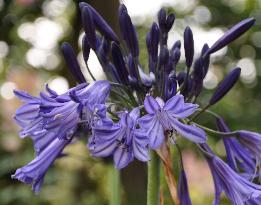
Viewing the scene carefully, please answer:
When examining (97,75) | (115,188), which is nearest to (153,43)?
(115,188)

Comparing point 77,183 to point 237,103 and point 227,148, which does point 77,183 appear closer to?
point 237,103

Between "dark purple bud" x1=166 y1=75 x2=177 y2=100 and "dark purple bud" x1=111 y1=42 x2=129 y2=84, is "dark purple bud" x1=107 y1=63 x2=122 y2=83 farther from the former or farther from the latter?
"dark purple bud" x1=166 y1=75 x2=177 y2=100

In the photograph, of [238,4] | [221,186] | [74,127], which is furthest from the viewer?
[238,4]

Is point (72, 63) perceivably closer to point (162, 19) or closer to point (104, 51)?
point (104, 51)

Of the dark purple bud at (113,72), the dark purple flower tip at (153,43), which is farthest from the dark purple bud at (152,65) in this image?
the dark purple bud at (113,72)

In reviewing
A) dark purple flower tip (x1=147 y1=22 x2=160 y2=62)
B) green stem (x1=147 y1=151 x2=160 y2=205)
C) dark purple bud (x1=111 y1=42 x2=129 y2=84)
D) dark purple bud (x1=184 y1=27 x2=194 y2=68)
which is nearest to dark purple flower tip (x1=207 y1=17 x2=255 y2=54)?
dark purple bud (x1=184 y1=27 x2=194 y2=68)

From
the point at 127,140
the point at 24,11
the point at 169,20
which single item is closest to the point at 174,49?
the point at 169,20
